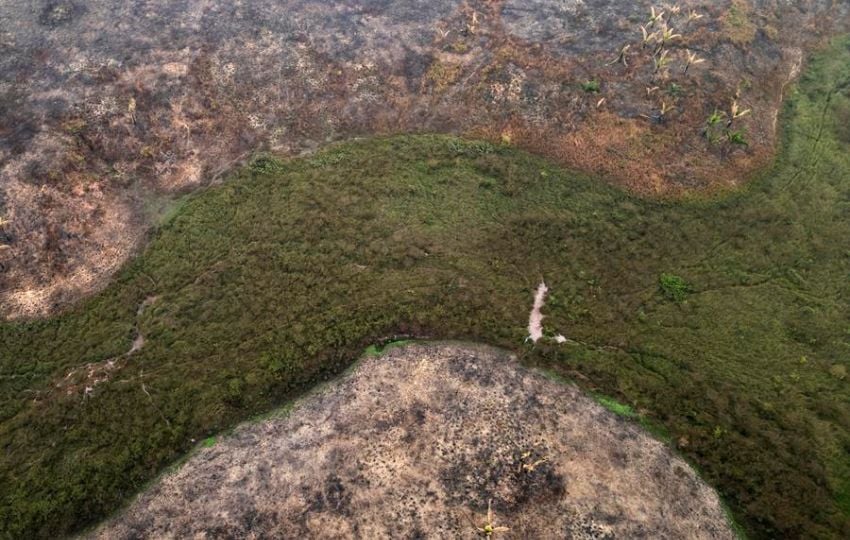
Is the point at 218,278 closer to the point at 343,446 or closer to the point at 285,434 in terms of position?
the point at 285,434

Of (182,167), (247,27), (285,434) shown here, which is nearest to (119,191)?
(182,167)

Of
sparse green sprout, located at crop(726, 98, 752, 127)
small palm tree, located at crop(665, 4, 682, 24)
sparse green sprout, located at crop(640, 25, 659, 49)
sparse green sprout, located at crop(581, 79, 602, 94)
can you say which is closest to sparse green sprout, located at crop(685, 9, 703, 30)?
small palm tree, located at crop(665, 4, 682, 24)

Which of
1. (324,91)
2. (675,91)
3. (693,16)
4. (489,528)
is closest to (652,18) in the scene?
(693,16)

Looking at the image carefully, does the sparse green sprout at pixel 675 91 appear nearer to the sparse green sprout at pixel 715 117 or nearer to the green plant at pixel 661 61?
the green plant at pixel 661 61

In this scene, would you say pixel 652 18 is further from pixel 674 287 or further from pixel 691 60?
pixel 674 287

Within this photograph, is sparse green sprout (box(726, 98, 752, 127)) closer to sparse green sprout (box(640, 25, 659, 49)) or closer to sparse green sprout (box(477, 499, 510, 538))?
sparse green sprout (box(640, 25, 659, 49))

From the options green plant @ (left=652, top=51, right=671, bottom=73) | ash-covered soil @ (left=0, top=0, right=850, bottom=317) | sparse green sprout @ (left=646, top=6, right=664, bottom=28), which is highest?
sparse green sprout @ (left=646, top=6, right=664, bottom=28)

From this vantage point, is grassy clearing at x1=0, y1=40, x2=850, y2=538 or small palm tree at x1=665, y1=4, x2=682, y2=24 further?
small palm tree at x1=665, y1=4, x2=682, y2=24

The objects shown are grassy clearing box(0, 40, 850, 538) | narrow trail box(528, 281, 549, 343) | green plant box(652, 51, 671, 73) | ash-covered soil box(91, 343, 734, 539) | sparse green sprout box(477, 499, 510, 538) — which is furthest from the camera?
green plant box(652, 51, 671, 73)
